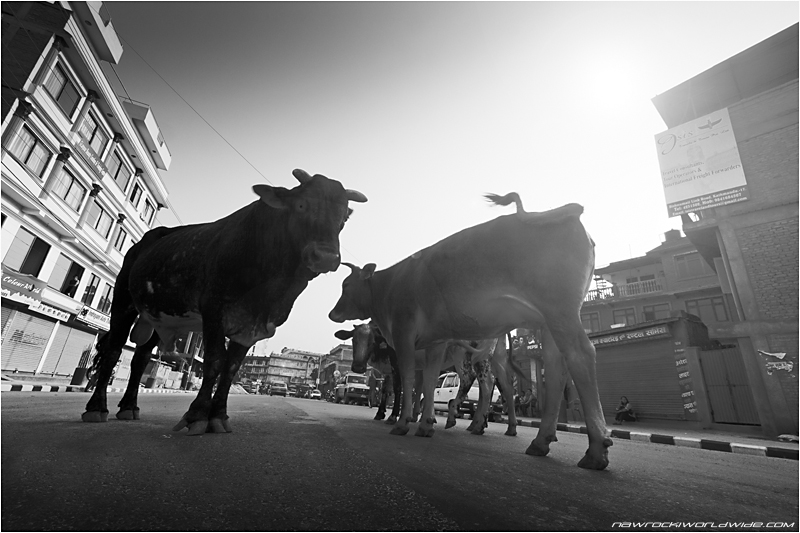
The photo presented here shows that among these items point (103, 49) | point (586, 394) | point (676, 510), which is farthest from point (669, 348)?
point (103, 49)

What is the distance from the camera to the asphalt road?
114 centimetres

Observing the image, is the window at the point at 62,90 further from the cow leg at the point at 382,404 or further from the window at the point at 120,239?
the cow leg at the point at 382,404

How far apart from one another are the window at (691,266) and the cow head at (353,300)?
28.9 metres

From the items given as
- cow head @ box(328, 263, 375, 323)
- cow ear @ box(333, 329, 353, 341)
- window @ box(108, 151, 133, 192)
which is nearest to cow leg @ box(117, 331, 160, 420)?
cow head @ box(328, 263, 375, 323)

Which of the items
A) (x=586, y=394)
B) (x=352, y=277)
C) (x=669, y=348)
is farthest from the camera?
(x=669, y=348)

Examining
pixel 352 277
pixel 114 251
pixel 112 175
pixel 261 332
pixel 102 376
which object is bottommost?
pixel 102 376

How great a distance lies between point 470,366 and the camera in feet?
24.1

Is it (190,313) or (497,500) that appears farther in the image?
(190,313)

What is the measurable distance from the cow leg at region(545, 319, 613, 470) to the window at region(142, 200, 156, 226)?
33623 millimetres

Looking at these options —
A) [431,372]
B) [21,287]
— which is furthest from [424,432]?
[21,287]

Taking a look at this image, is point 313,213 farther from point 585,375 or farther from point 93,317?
point 93,317

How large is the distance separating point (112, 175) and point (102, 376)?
86.1 feet

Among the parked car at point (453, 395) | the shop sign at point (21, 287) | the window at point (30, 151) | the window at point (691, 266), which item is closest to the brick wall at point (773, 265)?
the parked car at point (453, 395)

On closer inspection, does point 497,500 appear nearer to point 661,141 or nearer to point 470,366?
point 470,366
